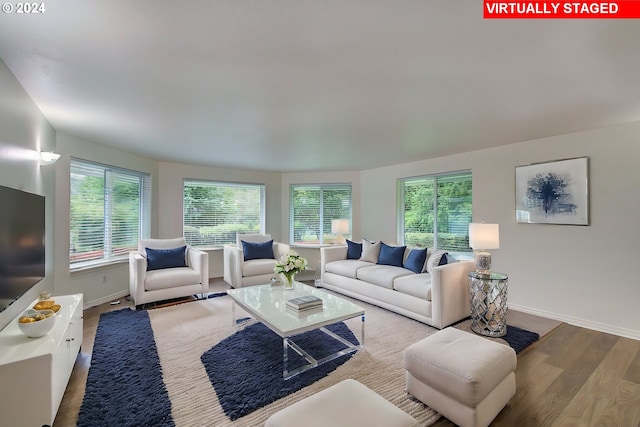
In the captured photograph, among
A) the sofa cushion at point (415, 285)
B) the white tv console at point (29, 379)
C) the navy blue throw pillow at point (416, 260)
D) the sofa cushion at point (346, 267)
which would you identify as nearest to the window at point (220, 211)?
the sofa cushion at point (346, 267)

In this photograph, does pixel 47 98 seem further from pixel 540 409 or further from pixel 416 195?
pixel 416 195

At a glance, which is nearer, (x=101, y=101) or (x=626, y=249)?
(x=101, y=101)

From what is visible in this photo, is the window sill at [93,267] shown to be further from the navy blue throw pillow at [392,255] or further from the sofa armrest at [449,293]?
the sofa armrest at [449,293]

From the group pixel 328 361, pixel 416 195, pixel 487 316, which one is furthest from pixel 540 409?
pixel 416 195

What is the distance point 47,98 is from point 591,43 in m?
4.16

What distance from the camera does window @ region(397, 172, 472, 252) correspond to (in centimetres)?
453

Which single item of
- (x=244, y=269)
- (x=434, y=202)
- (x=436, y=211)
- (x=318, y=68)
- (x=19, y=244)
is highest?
(x=318, y=68)

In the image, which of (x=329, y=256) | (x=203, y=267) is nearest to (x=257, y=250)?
(x=203, y=267)

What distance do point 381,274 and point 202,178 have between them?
4045 mm

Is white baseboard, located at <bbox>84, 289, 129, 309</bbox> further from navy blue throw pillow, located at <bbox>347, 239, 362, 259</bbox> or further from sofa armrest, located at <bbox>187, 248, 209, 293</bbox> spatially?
navy blue throw pillow, located at <bbox>347, 239, 362, 259</bbox>

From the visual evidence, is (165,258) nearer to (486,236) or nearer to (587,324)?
(486,236)

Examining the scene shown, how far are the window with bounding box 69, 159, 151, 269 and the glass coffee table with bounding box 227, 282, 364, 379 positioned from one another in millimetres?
2493

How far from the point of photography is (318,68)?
1.92 metres

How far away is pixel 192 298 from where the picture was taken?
4.25 meters
